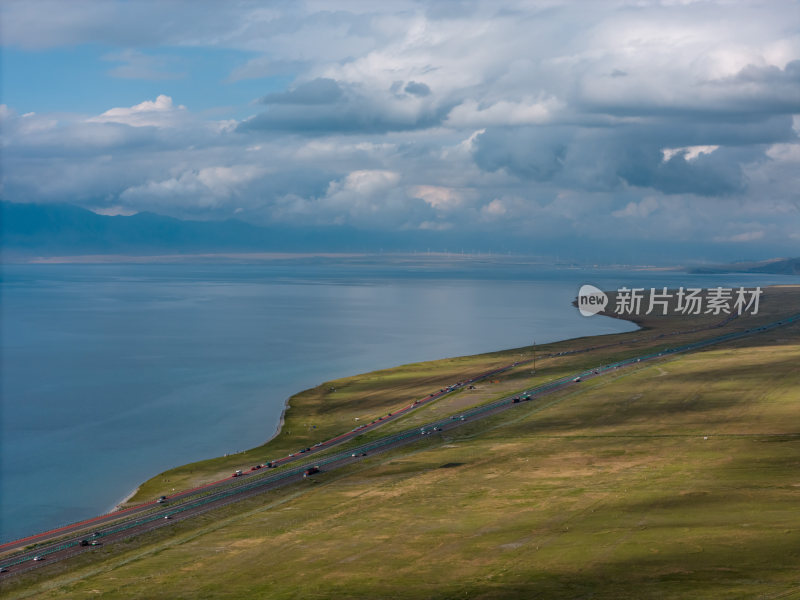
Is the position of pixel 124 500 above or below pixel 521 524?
above

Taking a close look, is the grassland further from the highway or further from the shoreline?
the shoreline

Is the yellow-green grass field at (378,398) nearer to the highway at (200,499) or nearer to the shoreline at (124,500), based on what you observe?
the shoreline at (124,500)

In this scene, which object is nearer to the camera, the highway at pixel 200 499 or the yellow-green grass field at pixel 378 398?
the highway at pixel 200 499

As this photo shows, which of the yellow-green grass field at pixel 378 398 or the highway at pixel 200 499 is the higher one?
the yellow-green grass field at pixel 378 398

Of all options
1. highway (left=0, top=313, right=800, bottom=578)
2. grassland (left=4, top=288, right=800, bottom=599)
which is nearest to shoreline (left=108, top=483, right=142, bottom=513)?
highway (left=0, top=313, right=800, bottom=578)

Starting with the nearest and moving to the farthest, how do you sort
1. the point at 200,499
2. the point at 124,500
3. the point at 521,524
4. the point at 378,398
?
1. the point at 521,524
2. the point at 200,499
3. the point at 124,500
4. the point at 378,398

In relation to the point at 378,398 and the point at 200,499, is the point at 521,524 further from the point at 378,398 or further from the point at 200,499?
the point at 378,398

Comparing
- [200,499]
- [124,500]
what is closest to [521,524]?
[200,499]

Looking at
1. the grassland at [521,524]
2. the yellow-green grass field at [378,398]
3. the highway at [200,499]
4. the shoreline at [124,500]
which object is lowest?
the grassland at [521,524]

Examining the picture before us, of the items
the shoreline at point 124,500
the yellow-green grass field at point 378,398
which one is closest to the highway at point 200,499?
the shoreline at point 124,500
